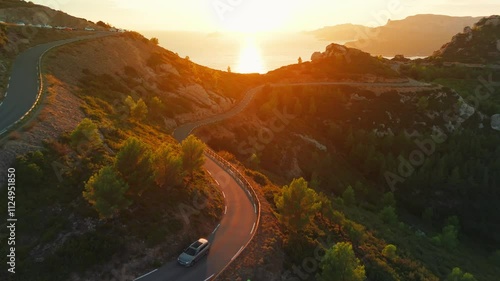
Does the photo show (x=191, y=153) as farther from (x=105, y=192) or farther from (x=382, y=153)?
(x=382, y=153)

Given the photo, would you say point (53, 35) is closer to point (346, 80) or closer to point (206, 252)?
point (206, 252)

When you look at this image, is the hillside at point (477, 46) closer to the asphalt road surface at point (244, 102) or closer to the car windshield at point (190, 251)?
the asphalt road surface at point (244, 102)

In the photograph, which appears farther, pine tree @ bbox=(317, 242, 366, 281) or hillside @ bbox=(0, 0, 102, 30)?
hillside @ bbox=(0, 0, 102, 30)

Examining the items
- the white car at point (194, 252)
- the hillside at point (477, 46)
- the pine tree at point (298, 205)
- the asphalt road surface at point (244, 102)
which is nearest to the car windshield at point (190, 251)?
the white car at point (194, 252)

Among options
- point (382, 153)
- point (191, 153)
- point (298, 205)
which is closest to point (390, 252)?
point (298, 205)

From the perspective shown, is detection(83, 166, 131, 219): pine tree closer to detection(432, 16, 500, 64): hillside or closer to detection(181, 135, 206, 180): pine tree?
detection(181, 135, 206, 180): pine tree

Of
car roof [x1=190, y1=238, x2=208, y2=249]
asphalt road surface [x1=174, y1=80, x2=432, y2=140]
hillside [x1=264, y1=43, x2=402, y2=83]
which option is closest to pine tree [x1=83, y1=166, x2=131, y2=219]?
car roof [x1=190, y1=238, x2=208, y2=249]
